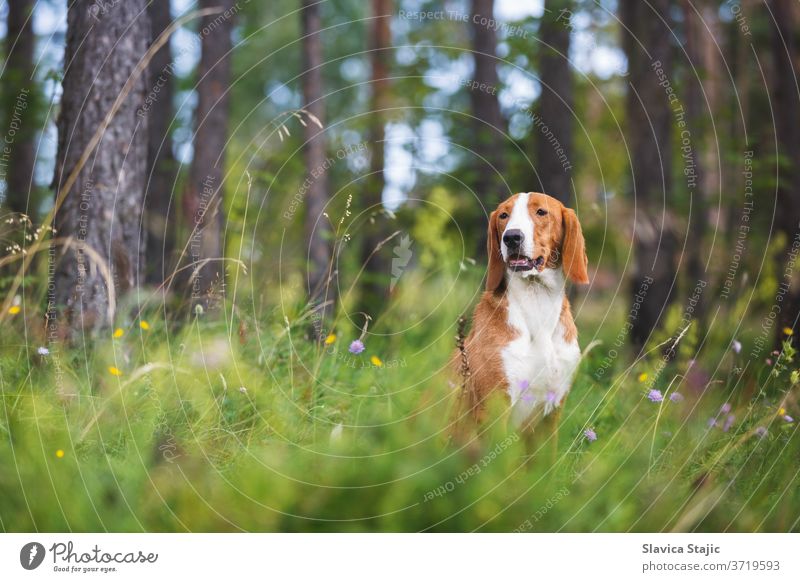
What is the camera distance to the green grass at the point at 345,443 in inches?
89.7

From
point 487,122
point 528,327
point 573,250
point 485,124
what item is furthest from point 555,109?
point 528,327

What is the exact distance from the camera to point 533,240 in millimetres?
3162

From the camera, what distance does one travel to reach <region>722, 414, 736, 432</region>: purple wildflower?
12.0ft

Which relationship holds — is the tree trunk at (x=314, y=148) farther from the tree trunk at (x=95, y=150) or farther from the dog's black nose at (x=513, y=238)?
the dog's black nose at (x=513, y=238)

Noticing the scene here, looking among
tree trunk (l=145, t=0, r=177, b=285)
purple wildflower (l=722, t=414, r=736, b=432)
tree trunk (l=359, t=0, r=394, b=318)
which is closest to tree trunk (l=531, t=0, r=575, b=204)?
tree trunk (l=359, t=0, r=394, b=318)

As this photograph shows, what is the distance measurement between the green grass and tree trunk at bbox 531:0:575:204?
144 centimetres

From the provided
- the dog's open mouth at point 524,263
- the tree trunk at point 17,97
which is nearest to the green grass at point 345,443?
the dog's open mouth at point 524,263

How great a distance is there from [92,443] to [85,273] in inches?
59.7

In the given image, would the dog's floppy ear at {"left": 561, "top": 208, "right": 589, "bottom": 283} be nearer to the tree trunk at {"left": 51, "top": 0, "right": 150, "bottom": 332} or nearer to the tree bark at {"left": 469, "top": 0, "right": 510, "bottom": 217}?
the tree trunk at {"left": 51, "top": 0, "right": 150, "bottom": 332}

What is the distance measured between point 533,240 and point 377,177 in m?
4.82

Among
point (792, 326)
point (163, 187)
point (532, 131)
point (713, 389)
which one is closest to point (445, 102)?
point (163, 187)

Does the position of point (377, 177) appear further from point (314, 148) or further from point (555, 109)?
point (555, 109)

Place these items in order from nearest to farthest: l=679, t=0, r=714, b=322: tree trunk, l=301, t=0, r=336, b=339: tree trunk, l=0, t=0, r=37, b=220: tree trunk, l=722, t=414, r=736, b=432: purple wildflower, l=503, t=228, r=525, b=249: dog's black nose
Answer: l=503, t=228, r=525, b=249: dog's black nose < l=722, t=414, r=736, b=432: purple wildflower < l=301, t=0, r=336, b=339: tree trunk < l=679, t=0, r=714, b=322: tree trunk < l=0, t=0, r=37, b=220: tree trunk

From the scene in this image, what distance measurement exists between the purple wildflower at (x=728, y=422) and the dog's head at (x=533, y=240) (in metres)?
1.15
